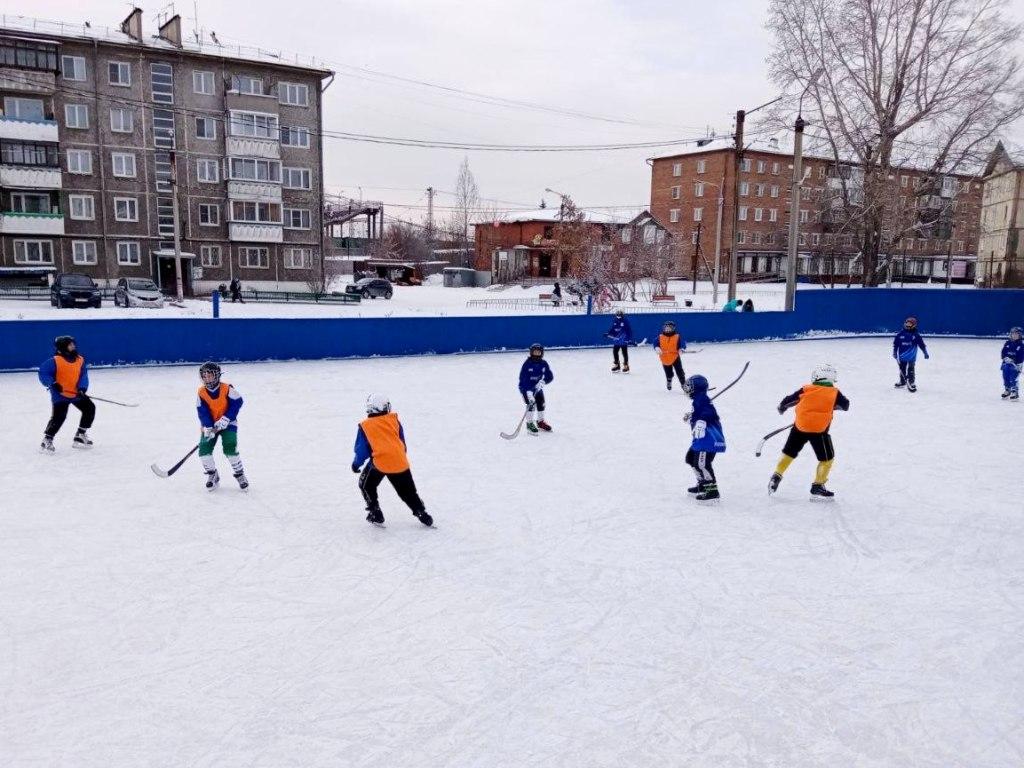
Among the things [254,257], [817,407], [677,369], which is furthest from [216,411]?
[254,257]

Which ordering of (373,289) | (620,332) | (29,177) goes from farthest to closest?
(373,289) < (29,177) < (620,332)

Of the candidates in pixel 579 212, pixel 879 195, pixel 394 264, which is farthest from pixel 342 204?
pixel 879 195

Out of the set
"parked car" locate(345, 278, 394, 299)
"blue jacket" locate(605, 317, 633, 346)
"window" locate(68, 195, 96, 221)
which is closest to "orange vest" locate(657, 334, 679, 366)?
"blue jacket" locate(605, 317, 633, 346)

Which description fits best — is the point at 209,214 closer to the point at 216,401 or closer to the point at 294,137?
the point at 294,137

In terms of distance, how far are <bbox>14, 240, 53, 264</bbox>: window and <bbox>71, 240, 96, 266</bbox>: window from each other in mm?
976

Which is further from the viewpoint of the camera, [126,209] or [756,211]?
[756,211]

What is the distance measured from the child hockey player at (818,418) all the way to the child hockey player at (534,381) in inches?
139

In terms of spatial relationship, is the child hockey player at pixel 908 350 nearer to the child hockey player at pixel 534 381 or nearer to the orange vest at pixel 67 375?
the child hockey player at pixel 534 381

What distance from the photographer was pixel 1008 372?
1309cm

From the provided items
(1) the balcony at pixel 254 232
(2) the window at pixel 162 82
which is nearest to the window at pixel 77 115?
(2) the window at pixel 162 82

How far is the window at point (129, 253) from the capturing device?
36.4 metres

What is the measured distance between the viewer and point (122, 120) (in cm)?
3603

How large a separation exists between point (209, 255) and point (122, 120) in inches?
300

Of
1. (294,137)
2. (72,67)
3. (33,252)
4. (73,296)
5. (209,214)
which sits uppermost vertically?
(72,67)
